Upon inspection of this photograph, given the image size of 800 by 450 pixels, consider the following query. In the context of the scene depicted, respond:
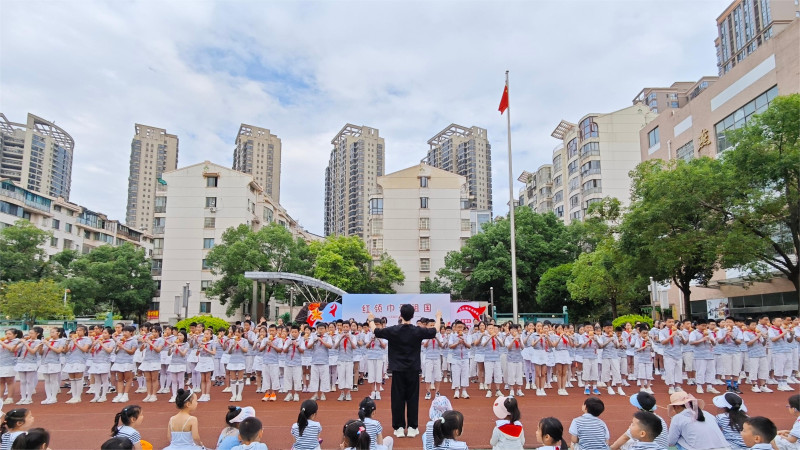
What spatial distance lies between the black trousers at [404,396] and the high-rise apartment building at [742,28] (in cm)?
6577

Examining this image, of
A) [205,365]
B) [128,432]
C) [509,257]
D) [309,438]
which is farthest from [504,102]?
[509,257]

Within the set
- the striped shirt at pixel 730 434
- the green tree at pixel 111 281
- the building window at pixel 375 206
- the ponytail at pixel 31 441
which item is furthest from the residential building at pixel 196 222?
the striped shirt at pixel 730 434

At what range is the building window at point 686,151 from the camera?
1083 inches

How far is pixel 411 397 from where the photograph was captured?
6.41 m

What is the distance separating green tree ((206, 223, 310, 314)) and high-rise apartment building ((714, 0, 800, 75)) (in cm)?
5505

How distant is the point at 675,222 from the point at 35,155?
75243mm

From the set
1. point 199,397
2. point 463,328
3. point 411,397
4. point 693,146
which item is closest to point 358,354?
point 463,328

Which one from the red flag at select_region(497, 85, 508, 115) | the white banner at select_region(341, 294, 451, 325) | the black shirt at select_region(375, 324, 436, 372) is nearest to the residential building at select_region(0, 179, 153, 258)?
the white banner at select_region(341, 294, 451, 325)

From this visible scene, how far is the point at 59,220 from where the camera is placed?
45.7 meters

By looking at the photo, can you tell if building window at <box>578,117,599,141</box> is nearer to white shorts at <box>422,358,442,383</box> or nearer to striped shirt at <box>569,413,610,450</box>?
white shorts at <box>422,358,442,383</box>

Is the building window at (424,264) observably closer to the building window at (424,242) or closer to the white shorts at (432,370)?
the building window at (424,242)

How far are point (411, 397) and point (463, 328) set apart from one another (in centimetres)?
489

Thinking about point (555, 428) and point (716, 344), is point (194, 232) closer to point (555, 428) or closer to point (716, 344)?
point (716, 344)

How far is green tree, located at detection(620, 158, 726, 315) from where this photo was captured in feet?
55.5
